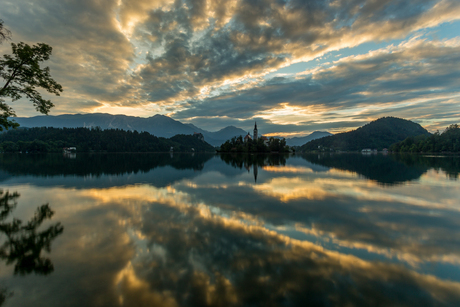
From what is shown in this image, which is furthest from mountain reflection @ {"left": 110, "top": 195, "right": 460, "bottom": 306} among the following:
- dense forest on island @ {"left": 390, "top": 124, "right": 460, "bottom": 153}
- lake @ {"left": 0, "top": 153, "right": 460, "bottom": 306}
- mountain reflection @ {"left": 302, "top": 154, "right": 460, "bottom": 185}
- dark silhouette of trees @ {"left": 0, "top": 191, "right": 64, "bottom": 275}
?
dense forest on island @ {"left": 390, "top": 124, "right": 460, "bottom": 153}

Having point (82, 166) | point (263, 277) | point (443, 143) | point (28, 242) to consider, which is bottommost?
point (263, 277)

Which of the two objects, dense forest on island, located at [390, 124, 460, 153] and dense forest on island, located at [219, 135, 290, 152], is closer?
dense forest on island, located at [219, 135, 290, 152]

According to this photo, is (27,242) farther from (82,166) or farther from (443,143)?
(443,143)

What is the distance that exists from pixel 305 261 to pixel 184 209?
767 cm

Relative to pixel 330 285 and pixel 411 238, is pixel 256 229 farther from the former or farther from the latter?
pixel 411 238

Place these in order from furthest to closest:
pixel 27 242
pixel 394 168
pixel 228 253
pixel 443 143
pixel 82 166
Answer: pixel 443 143, pixel 82 166, pixel 394 168, pixel 27 242, pixel 228 253

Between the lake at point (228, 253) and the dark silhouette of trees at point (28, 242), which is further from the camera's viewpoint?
the dark silhouette of trees at point (28, 242)

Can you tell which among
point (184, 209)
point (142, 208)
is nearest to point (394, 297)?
point (184, 209)

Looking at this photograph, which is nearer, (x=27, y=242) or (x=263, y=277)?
(x=263, y=277)

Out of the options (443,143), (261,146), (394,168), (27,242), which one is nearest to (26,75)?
(27,242)

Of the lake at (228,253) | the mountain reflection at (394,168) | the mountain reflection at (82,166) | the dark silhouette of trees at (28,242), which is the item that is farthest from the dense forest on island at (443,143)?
the dark silhouette of trees at (28,242)

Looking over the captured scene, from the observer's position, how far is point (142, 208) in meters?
11.9

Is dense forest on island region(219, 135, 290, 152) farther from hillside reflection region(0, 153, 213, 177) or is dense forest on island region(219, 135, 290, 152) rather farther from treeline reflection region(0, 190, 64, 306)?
treeline reflection region(0, 190, 64, 306)

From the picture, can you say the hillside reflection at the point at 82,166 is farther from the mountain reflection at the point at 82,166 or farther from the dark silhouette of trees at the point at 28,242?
the dark silhouette of trees at the point at 28,242
